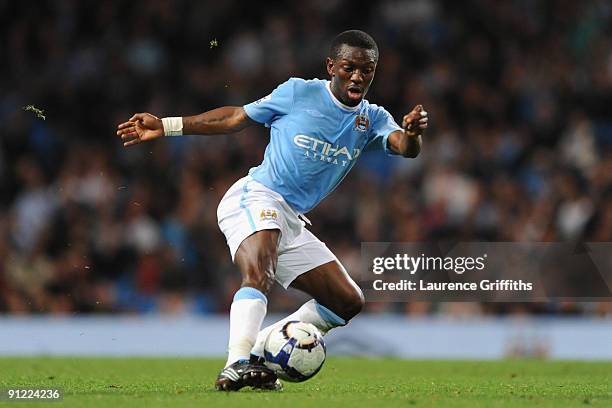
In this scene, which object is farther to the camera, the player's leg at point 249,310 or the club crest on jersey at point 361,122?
the club crest on jersey at point 361,122

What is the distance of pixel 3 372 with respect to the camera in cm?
929

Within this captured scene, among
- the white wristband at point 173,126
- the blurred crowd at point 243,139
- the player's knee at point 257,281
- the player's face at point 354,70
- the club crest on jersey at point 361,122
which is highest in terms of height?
the blurred crowd at point 243,139

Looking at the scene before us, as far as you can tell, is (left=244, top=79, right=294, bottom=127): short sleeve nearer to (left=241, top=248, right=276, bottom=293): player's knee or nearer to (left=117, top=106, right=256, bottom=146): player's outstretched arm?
(left=117, top=106, right=256, bottom=146): player's outstretched arm

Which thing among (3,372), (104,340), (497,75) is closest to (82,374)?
(3,372)

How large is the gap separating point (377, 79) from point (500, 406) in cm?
996

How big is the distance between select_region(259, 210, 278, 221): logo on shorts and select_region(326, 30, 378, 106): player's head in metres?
0.88

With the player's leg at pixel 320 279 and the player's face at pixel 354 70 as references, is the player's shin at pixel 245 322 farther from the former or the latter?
the player's face at pixel 354 70

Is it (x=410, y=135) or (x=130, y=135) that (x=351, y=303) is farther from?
(x=130, y=135)

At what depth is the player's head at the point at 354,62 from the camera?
7.16 metres

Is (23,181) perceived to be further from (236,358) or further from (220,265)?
(236,358)

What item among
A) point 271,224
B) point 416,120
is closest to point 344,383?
point 271,224

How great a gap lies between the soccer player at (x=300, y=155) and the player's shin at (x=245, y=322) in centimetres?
4

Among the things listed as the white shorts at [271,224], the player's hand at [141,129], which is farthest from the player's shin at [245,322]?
the player's hand at [141,129]

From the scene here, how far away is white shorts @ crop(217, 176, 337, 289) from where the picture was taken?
7078 millimetres
